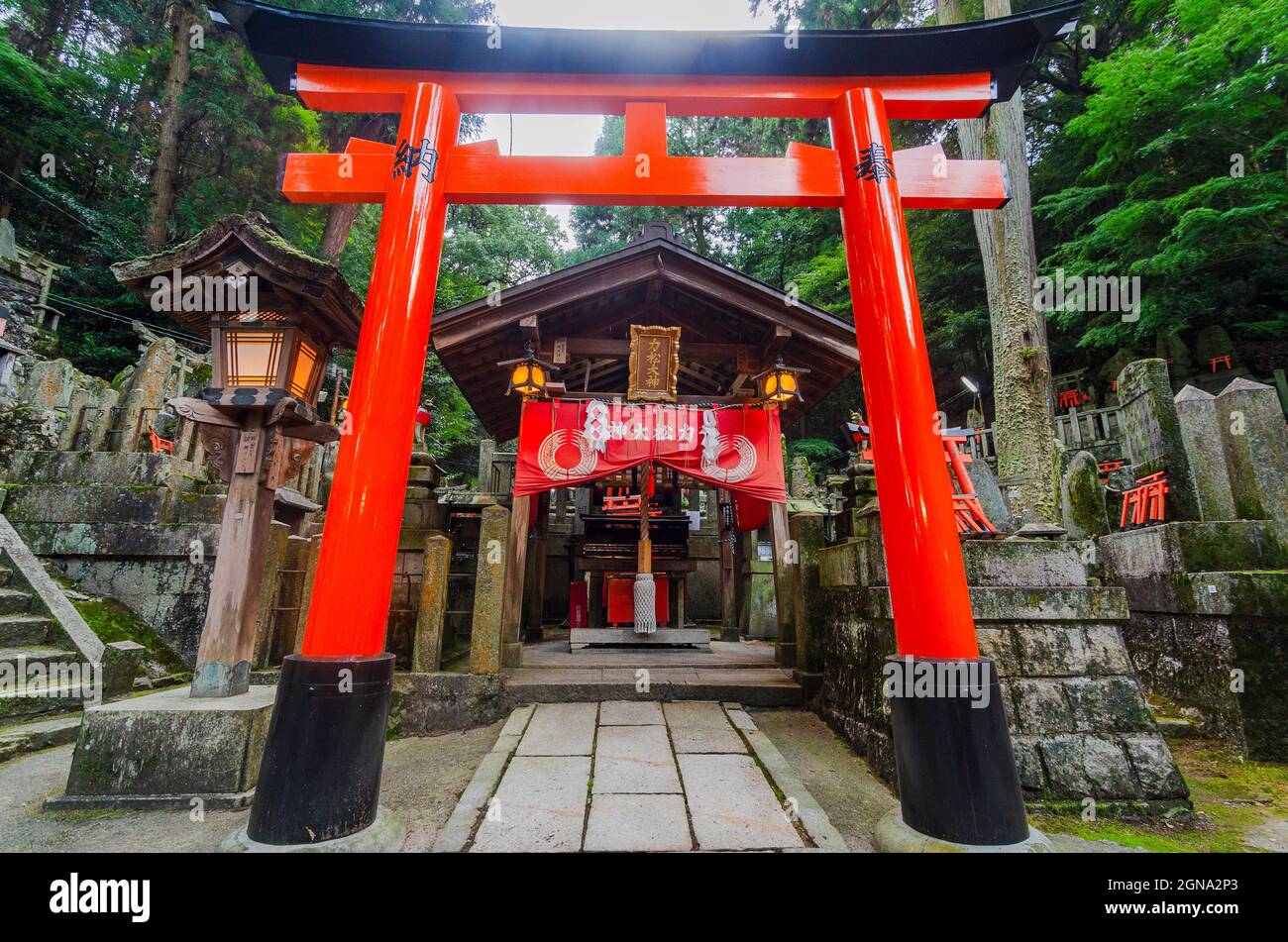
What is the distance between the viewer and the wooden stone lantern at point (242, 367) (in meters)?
4.14

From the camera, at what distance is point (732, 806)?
346 cm

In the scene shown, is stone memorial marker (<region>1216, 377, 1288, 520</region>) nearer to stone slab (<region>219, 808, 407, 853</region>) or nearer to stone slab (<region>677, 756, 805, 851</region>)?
stone slab (<region>677, 756, 805, 851</region>)

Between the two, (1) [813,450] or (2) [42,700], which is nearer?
(2) [42,700]

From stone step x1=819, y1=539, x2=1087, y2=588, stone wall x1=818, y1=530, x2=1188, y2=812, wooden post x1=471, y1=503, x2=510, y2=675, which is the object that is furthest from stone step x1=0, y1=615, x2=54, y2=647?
stone step x1=819, y1=539, x2=1087, y2=588

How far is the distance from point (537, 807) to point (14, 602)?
6816 millimetres

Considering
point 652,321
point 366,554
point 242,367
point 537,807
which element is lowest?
point 537,807

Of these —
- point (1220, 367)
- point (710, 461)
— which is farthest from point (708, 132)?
point (710, 461)

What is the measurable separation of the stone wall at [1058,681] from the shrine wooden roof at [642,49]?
4011 millimetres

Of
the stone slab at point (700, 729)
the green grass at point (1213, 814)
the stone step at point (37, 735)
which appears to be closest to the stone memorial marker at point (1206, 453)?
the green grass at point (1213, 814)

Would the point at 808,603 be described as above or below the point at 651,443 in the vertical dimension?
below

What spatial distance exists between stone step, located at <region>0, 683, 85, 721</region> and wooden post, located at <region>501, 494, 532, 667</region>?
14.1ft

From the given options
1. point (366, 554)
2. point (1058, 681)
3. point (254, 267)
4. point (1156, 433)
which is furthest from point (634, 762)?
point (1156, 433)

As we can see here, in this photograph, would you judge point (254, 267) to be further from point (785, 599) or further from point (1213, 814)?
point (1213, 814)
